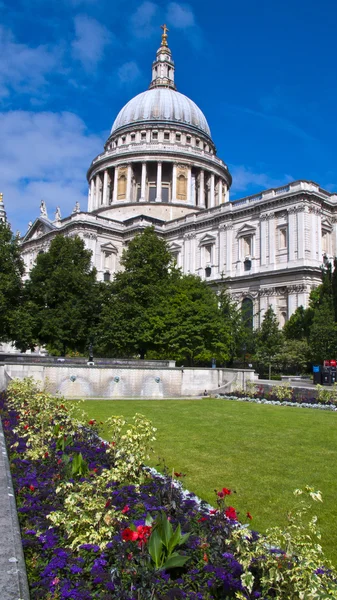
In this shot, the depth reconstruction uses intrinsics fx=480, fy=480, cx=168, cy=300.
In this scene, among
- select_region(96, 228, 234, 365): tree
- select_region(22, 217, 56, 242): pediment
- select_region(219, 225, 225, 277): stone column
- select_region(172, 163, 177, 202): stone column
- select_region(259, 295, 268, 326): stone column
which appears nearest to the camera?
select_region(96, 228, 234, 365): tree

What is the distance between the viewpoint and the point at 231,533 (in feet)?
17.3

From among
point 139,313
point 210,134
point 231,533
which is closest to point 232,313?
point 139,313

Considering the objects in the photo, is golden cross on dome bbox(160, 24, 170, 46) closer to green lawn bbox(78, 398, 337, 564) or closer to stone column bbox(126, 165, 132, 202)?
stone column bbox(126, 165, 132, 202)

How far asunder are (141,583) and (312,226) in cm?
5112

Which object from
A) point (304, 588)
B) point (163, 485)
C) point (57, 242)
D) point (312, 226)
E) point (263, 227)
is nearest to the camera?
point (304, 588)

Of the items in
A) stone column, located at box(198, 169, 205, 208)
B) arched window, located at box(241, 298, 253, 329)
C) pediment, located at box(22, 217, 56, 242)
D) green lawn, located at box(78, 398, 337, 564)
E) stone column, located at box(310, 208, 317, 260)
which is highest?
stone column, located at box(198, 169, 205, 208)

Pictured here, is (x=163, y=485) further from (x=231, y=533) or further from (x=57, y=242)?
(x=57, y=242)

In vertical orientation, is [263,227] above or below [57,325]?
above

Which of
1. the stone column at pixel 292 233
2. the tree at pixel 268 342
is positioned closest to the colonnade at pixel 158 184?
the stone column at pixel 292 233

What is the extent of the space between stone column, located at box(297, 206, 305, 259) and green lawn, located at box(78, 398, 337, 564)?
3412 cm

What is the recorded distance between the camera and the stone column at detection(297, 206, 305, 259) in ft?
168

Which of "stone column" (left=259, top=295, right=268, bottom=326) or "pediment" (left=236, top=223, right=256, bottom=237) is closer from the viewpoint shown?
"stone column" (left=259, top=295, right=268, bottom=326)

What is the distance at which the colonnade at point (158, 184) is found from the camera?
80.9 meters

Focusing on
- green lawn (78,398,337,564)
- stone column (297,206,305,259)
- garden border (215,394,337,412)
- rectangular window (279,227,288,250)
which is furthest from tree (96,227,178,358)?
green lawn (78,398,337,564)
